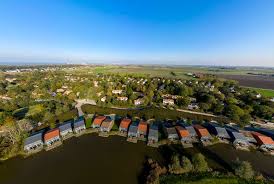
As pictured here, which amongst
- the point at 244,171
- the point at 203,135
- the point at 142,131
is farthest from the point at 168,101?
the point at 244,171

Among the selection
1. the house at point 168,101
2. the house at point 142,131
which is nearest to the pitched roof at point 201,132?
the house at point 142,131

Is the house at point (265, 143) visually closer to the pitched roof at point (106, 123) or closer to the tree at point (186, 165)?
the tree at point (186, 165)

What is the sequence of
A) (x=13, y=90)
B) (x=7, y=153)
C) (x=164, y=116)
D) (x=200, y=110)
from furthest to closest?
(x=13, y=90) → (x=200, y=110) → (x=164, y=116) → (x=7, y=153)

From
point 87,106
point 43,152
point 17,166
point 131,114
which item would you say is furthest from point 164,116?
point 17,166

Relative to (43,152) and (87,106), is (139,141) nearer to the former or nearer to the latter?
(43,152)

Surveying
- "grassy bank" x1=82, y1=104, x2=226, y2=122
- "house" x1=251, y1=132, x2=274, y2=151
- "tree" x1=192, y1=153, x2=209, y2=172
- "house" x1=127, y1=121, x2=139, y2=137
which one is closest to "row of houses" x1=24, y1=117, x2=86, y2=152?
"grassy bank" x1=82, y1=104, x2=226, y2=122

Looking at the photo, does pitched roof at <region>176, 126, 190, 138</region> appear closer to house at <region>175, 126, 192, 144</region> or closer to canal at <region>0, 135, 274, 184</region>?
house at <region>175, 126, 192, 144</region>
